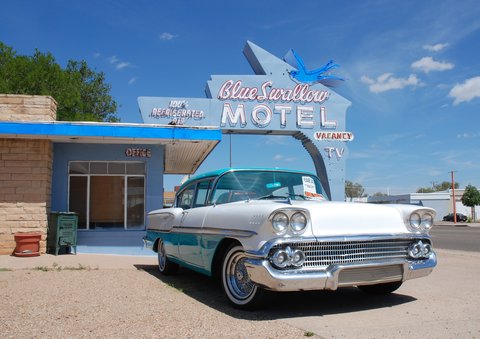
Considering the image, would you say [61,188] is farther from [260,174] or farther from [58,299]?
[260,174]

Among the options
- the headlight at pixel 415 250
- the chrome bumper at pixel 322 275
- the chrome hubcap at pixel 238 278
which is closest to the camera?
the chrome bumper at pixel 322 275

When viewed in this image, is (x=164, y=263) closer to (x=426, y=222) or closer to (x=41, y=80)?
(x=426, y=222)

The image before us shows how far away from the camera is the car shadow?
15.6 feet

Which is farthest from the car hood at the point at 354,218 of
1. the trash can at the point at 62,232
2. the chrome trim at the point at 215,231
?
the trash can at the point at 62,232

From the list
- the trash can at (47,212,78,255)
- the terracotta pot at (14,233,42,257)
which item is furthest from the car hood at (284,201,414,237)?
the terracotta pot at (14,233,42,257)

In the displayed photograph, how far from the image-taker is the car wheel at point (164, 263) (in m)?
7.39

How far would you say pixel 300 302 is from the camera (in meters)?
5.31

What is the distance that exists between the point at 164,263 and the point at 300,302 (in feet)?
9.60

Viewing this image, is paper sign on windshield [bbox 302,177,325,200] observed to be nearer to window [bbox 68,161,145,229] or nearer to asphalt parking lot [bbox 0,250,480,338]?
asphalt parking lot [bbox 0,250,480,338]

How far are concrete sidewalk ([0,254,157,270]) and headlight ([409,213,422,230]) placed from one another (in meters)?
5.41

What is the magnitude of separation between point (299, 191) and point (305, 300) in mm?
1366

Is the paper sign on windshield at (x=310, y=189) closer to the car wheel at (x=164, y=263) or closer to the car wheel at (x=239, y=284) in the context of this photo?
the car wheel at (x=239, y=284)

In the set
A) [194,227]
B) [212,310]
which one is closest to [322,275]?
[212,310]

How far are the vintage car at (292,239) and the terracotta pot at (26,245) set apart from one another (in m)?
5.87
